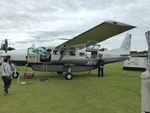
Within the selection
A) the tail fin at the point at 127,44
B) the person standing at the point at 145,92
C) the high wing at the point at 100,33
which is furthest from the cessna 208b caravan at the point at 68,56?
the person standing at the point at 145,92

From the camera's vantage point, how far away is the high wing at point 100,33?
334 inches

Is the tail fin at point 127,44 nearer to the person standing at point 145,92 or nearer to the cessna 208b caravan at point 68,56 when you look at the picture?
the cessna 208b caravan at point 68,56

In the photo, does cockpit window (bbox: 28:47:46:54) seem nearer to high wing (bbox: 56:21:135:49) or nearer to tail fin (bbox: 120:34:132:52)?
high wing (bbox: 56:21:135:49)

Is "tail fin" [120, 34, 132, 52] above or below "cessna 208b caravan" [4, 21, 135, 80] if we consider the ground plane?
above

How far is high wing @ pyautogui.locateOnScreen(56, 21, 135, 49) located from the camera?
8.48 m

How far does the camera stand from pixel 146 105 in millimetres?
3434

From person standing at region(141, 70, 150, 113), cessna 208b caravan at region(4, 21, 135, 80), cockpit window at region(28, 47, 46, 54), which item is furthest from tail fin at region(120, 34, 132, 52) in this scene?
person standing at region(141, 70, 150, 113)

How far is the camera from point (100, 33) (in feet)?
32.7

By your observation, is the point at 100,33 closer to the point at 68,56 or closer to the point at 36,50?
the point at 68,56

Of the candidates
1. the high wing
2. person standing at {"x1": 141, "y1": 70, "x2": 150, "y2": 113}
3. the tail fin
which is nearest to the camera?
person standing at {"x1": 141, "y1": 70, "x2": 150, "y2": 113}

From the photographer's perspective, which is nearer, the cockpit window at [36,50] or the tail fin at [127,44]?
the cockpit window at [36,50]

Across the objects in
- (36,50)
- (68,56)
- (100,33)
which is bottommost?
(68,56)

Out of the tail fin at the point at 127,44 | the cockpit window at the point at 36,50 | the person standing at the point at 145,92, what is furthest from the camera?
the tail fin at the point at 127,44

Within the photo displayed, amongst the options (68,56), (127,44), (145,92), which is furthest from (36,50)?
(145,92)
